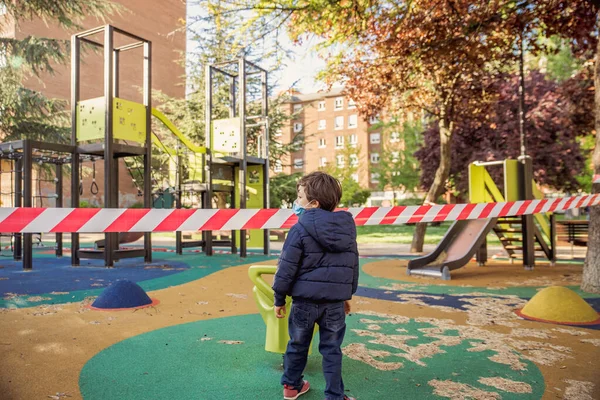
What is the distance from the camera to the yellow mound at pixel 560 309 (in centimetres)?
508

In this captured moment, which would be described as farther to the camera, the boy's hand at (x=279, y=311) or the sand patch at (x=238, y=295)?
the sand patch at (x=238, y=295)

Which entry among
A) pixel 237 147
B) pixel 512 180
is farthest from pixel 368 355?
pixel 237 147

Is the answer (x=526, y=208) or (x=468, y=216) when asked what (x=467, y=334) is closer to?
(x=468, y=216)

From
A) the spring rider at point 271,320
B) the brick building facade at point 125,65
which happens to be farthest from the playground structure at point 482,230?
the brick building facade at point 125,65

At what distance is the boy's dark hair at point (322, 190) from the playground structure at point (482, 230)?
20.4 ft

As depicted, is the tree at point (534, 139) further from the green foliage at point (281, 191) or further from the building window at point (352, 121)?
the building window at point (352, 121)

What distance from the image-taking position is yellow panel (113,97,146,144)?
1000cm

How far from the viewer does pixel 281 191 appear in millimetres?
21281

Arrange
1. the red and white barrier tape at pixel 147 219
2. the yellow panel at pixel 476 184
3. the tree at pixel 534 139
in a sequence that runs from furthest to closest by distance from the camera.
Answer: the tree at pixel 534 139, the yellow panel at pixel 476 184, the red and white barrier tape at pixel 147 219

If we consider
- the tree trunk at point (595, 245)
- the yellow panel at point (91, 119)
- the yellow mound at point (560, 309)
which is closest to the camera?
the yellow mound at point (560, 309)

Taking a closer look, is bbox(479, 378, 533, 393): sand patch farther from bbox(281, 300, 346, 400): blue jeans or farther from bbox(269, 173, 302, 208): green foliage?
bbox(269, 173, 302, 208): green foliage

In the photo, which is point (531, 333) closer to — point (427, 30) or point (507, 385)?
point (507, 385)

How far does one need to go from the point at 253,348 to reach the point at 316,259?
166cm

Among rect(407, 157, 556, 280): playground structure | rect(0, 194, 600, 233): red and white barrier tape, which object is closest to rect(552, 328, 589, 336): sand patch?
rect(0, 194, 600, 233): red and white barrier tape
